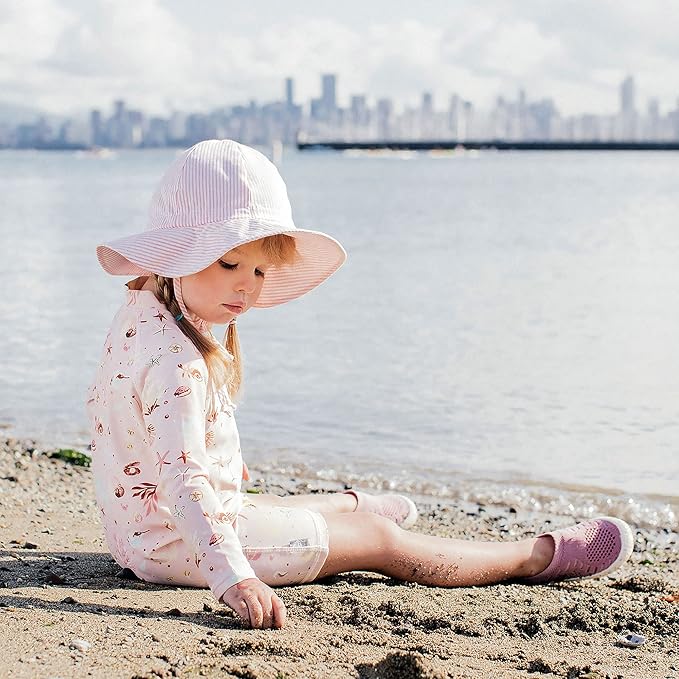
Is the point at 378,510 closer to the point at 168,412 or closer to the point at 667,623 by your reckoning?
the point at 667,623

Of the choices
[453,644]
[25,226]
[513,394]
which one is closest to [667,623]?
[453,644]

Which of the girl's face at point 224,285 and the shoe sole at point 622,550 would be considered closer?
the girl's face at point 224,285

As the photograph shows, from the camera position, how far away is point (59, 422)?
7.49 m

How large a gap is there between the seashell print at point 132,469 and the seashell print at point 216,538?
35 centimetres

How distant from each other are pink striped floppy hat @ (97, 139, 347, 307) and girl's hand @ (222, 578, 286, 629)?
2.75 ft

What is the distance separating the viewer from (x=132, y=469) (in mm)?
3283

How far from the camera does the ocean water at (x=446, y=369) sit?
6449 mm

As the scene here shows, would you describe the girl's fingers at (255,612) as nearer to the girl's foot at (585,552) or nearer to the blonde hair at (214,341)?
the blonde hair at (214,341)

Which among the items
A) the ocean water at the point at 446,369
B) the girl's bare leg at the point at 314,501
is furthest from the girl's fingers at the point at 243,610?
the ocean water at the point at 446,369

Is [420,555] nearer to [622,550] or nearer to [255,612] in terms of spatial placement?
[622,550]

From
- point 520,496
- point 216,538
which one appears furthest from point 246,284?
point 520,496

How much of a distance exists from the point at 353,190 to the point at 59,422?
40237 millimetres

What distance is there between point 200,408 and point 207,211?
54 centimetres

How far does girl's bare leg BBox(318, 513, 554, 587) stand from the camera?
357 cm
